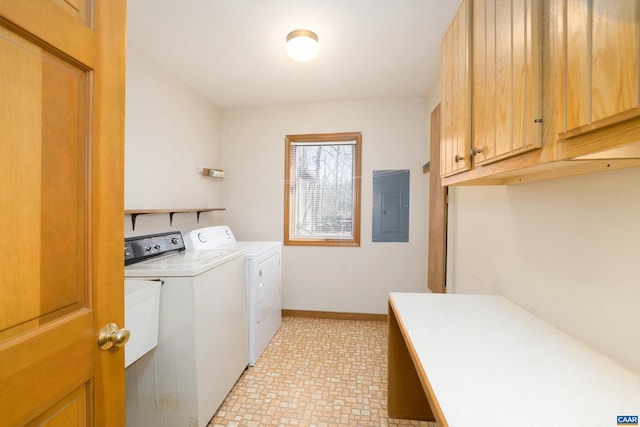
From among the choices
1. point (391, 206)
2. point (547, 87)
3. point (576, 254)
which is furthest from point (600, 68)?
point (391, 206)

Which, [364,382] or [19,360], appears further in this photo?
[364,382]

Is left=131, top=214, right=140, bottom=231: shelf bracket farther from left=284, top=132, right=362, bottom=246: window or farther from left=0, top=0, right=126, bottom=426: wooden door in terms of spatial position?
left=284, top=132, right=362, bottom=246: window

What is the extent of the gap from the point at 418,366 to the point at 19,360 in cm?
103

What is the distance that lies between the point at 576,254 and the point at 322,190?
249cm

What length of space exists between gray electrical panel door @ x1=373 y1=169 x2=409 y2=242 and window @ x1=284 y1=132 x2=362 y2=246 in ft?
0.77

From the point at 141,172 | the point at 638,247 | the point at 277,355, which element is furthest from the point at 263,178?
the point at 638,247

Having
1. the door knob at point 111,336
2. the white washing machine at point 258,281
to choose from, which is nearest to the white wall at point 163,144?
the white washing machine at point 258,281

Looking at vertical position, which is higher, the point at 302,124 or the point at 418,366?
the point at 302,124

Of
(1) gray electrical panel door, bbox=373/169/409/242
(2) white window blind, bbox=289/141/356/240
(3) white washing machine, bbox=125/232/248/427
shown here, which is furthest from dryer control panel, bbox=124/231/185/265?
(1) gray electrical panel door, bbox=373/169/409/242

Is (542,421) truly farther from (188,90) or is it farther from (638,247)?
(188,90)

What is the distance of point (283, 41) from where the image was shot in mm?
2021

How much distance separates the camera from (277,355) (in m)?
2.43

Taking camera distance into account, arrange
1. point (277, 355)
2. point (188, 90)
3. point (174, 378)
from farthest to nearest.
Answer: point (188, 90), point (277, 355), point (174, 378)

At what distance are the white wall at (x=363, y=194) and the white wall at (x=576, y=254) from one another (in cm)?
149
